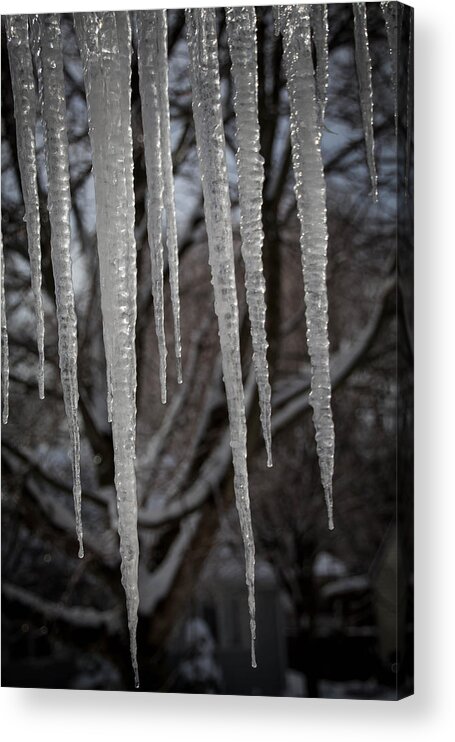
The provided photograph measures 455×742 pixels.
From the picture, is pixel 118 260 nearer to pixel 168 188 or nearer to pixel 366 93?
pixel 168 188

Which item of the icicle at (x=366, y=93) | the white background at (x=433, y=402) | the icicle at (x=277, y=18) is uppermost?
the icicle at (x=277, y=18)

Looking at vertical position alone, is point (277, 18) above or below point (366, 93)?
above

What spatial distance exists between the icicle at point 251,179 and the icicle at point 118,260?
28 centimetres

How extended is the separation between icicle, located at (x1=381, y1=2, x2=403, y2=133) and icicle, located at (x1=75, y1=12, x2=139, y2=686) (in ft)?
2.08

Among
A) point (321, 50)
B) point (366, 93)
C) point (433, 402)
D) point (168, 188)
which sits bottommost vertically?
point (433, 402)

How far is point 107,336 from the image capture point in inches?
144

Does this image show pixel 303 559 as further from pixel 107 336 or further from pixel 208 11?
pixel 208 11

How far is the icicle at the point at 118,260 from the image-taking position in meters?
3.66

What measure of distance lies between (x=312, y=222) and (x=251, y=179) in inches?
7.0

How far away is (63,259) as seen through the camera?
12.1 ft

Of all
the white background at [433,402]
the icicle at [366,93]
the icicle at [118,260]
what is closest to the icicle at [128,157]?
the icicle at [118,260]

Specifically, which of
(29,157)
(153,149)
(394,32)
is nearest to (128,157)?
(153,149)

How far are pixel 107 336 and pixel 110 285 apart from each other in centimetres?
12

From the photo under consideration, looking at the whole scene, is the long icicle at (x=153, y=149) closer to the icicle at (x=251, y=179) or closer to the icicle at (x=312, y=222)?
the icicle at (x=251, y=179)
